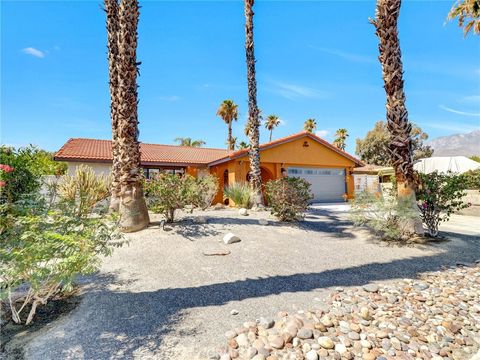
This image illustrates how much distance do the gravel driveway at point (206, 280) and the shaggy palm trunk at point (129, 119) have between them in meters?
1.18

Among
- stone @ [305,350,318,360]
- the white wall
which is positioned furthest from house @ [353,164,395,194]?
stone @ [305,350,318,360]

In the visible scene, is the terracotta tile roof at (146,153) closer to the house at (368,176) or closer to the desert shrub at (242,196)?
the desert shrub at (242,196)

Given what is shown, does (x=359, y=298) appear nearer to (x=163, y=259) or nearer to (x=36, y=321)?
(x=163, y=259)

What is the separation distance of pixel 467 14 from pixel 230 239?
20.8 metres

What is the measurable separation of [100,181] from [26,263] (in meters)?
11.4

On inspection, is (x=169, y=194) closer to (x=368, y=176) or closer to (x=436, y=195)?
(x=436, y=195)

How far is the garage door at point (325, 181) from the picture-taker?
24.1 meters

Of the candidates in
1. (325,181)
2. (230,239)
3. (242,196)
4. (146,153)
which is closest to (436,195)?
(230,239)

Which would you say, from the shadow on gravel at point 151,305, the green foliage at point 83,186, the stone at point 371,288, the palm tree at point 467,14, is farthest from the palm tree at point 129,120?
the palm tree at point 467,14

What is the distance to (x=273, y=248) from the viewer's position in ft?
25.3

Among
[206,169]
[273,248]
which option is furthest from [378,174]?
[273,248]

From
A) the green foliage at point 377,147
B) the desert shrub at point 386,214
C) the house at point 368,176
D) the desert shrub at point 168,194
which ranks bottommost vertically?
the desert shrub at point 386,214

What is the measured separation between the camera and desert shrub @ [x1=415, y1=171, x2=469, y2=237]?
28.5 ft

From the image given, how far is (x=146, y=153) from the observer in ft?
70.1
